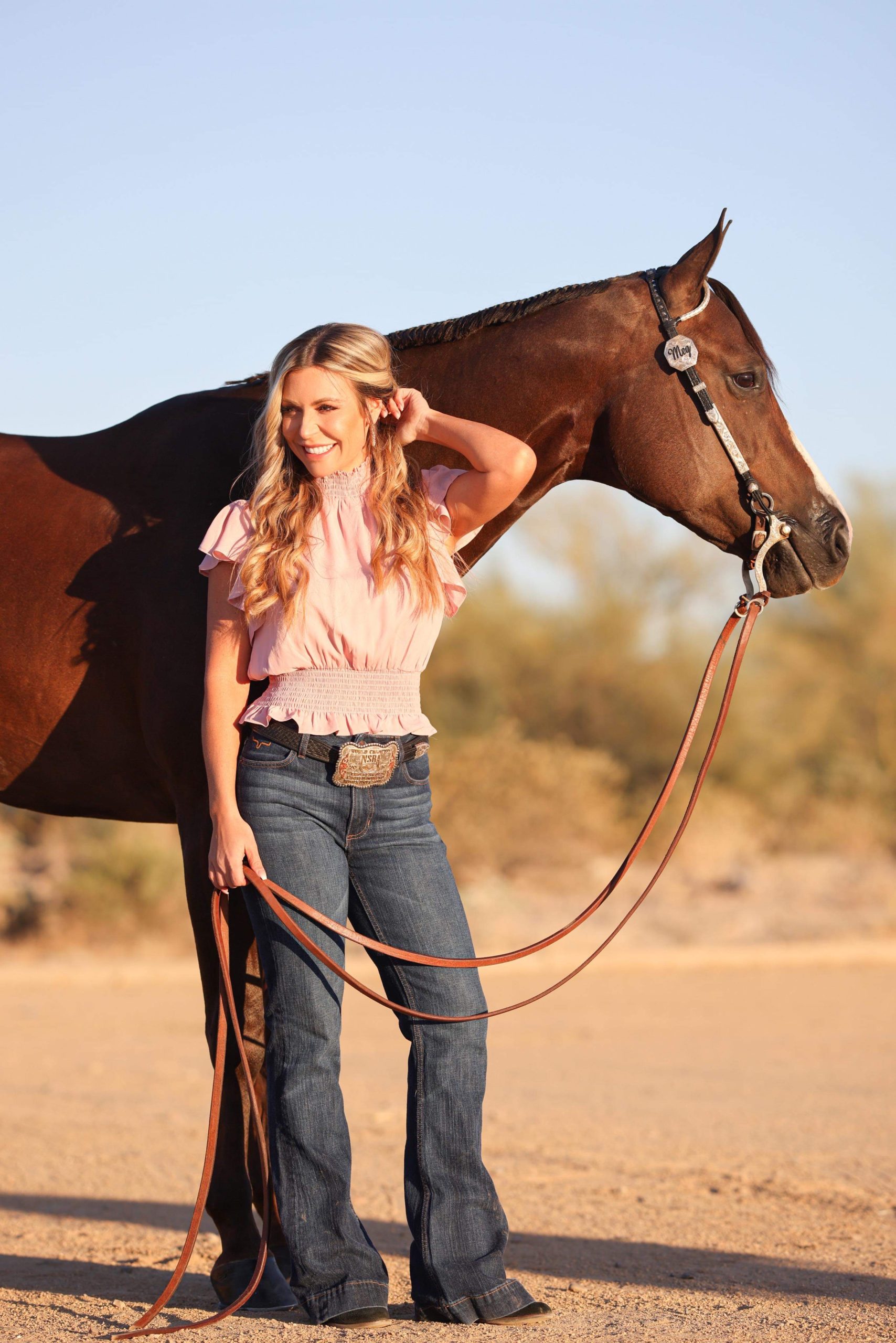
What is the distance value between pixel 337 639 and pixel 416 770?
37 centimetres

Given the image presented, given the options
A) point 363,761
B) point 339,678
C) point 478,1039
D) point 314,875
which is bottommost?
point 478,1039

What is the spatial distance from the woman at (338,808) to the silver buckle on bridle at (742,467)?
28.2 inches

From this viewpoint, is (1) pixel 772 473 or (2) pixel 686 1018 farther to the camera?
(2) pixel 686 1018

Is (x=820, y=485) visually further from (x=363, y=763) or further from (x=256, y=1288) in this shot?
(x=256, y=1288)

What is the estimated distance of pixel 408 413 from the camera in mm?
3299

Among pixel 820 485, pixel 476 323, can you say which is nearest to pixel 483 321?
pixel 476 323

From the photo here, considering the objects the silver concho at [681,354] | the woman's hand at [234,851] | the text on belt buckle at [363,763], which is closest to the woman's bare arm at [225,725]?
the woman's hand at [234,851]

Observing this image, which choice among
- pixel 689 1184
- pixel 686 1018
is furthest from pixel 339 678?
pixel 686 1018

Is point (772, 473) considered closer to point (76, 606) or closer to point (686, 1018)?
point (76, 606)

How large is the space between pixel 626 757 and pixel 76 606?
1610 centimetres

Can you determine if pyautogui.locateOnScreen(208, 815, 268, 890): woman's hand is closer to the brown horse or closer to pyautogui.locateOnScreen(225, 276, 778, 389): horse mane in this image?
the brown horse

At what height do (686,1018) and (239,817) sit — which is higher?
(239,817)

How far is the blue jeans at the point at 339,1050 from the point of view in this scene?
118 inches

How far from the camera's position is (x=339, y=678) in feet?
10.1
